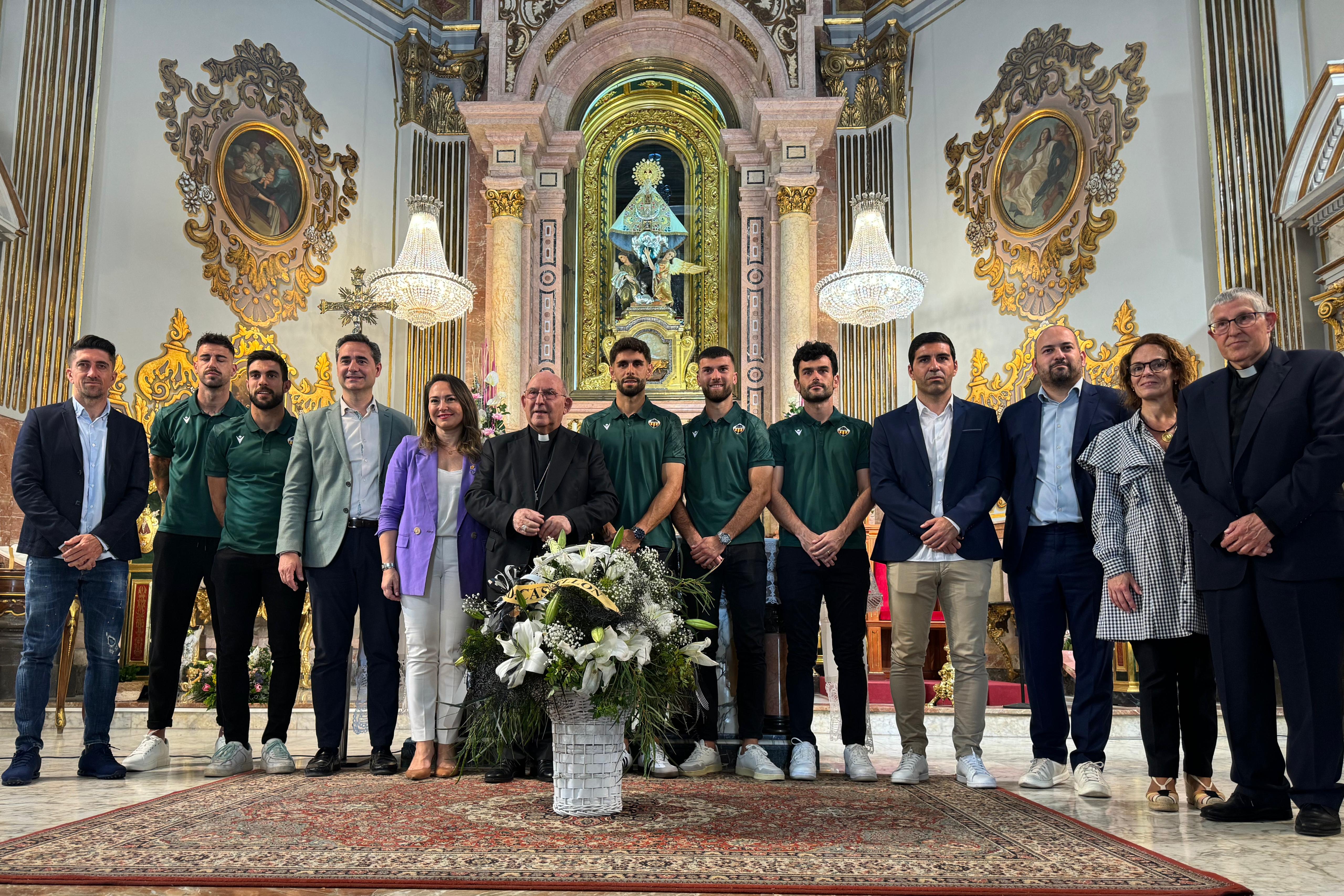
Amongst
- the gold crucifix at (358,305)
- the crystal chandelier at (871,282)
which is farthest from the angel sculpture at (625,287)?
the gold crucifix at (358,305)

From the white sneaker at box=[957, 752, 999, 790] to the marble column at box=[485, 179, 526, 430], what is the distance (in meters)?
5.90

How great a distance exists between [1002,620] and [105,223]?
704 cm

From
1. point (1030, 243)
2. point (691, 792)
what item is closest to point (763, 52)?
point (1030, 243)

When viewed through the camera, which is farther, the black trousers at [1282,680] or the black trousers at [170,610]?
the black trousers at [170,610]

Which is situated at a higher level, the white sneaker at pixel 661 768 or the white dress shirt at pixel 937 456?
the white dress shirt at pixel 937 456

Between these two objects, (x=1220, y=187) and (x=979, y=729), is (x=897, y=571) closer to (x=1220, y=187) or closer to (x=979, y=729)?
(x=979, y=729)

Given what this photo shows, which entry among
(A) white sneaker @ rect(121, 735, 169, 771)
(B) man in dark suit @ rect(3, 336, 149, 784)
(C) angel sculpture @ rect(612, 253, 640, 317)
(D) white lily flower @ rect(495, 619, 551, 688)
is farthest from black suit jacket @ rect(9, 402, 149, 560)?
(C) angel sculpture @ rect(612, 253, 640, 317)

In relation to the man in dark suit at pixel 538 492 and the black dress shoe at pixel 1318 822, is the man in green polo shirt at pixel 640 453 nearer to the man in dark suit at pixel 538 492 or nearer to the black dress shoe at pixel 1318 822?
the man in dark suit at pixel 538 492

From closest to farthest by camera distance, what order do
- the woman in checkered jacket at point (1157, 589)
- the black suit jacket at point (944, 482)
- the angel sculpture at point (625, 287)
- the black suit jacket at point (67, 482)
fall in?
1. the woman in checkered jacket at point (1157, 589)
2. the black suit jacket at point (944, 482)
3. the black suit jacket at point (67, 482)
4. the angel sculpture at point (625, 287)

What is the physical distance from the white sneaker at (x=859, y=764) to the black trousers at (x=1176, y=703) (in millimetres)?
947

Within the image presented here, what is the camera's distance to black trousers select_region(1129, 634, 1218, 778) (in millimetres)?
3332

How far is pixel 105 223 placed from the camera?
766 cm

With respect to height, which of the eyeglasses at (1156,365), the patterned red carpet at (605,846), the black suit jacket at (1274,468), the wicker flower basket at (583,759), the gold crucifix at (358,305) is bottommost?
the patterned red carpet at (605,846)

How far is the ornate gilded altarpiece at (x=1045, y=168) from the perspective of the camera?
26.8 ft
